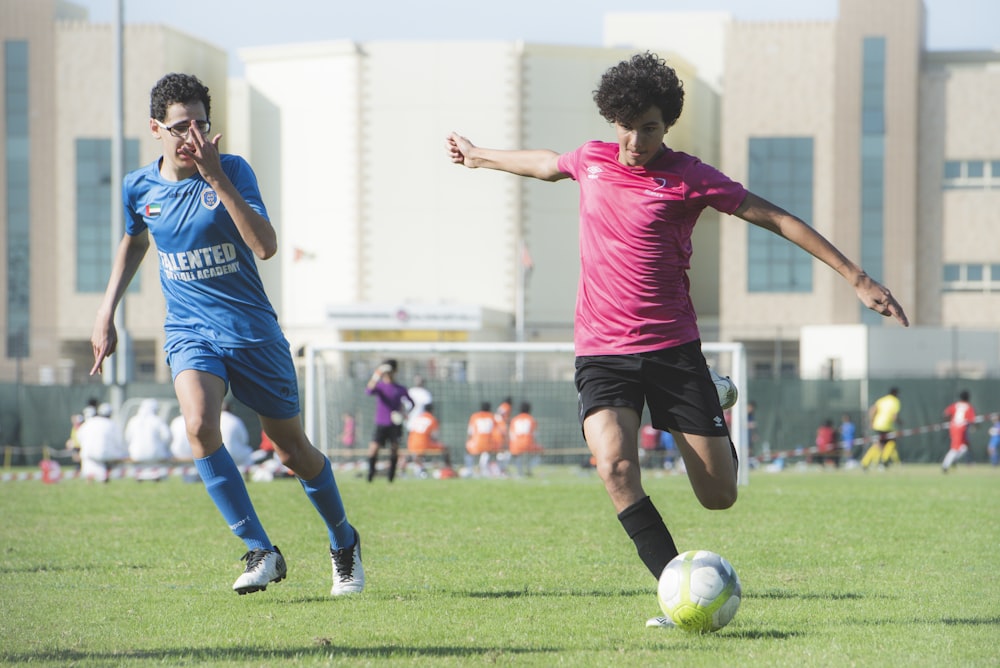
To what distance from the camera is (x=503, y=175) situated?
178ft

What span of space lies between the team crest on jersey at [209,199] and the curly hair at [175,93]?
378 mm

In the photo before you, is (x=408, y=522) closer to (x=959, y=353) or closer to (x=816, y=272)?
(x=959, y=353)

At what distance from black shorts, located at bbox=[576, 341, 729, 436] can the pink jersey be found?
0.18 feet

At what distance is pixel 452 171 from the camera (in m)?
55.1

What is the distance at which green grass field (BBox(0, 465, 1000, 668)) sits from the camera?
5.21m

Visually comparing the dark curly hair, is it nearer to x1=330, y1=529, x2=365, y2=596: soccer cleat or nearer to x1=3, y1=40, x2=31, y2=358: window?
x1=330, y1=529, x2=365, y2=596: soccer cleat

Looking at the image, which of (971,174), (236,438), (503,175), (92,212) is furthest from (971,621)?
(92,212)

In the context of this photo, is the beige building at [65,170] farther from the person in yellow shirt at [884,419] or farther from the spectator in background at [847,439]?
the person in yellow shirt at [884,419]

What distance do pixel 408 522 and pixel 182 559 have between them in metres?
3.34

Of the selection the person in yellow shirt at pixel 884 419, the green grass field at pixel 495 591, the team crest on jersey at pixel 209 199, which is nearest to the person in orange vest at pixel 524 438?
the person in yellow shirt at pixel 884 419

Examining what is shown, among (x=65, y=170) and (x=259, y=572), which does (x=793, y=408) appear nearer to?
(x=259, y=572)

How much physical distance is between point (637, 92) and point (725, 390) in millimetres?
1443

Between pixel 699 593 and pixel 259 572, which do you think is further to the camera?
pixel 259 572

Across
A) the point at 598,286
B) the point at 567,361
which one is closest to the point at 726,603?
the point at 598,286
